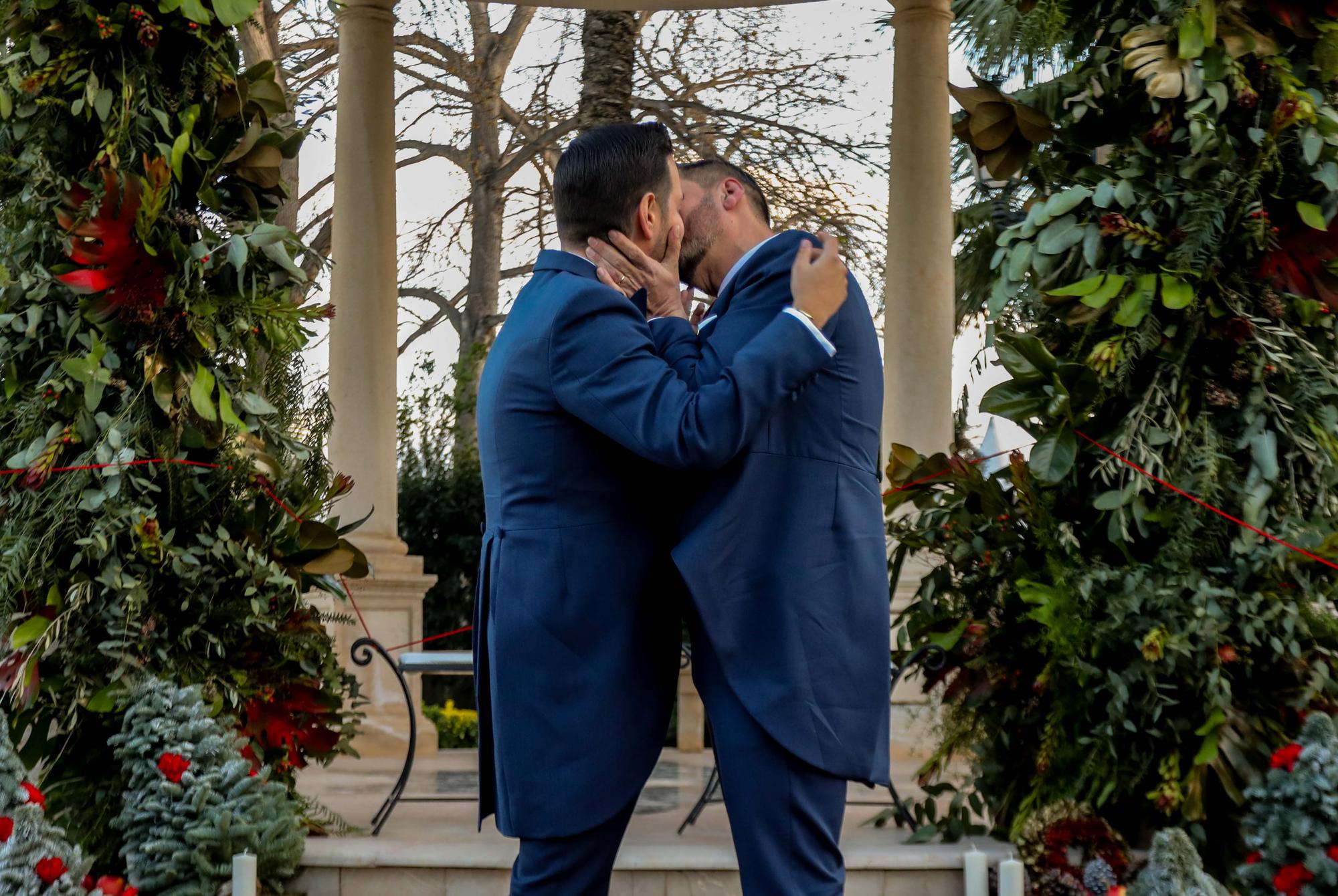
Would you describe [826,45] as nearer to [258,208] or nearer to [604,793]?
→ [258,208]

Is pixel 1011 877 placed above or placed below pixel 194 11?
below

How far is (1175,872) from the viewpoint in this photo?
4.53 meters

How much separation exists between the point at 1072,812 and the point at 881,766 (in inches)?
76.3

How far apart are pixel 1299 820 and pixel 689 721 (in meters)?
8.15

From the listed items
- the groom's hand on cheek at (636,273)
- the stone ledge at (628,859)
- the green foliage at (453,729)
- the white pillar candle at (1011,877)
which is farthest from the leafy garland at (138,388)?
the green foliage at (453,729)

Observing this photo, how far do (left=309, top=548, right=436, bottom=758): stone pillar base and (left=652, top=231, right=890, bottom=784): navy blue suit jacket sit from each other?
883 cm

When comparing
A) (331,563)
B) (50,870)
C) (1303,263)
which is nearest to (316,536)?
(331,563)

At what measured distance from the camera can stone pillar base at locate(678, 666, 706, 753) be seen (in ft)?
41.3

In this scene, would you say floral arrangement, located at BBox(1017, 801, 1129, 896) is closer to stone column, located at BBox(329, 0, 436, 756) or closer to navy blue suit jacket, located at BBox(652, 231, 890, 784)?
navy blue suit jacket, located at BBox(652, 231, 890, 784)

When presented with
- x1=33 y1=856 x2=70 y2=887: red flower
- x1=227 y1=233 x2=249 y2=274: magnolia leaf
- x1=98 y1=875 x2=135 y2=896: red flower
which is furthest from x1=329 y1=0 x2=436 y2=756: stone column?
x1=33 y1=856 x2=70 y2=887: red flower

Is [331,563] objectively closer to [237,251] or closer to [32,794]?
[237,251]

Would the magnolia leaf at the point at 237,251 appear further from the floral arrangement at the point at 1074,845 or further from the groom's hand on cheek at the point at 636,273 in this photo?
the floral arrangement at the point at 1074,845

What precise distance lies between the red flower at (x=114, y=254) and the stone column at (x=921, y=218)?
7274 mm

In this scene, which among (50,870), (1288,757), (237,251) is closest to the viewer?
(50,870)
